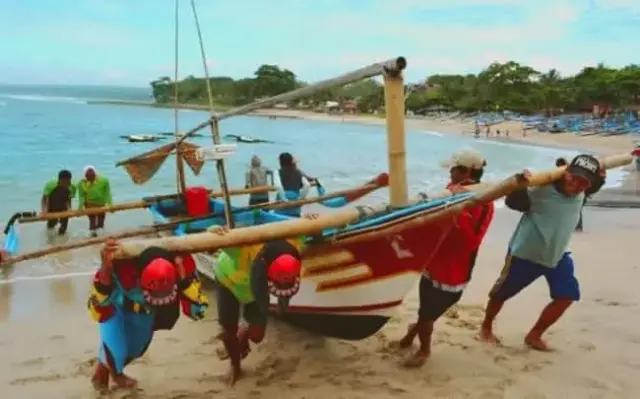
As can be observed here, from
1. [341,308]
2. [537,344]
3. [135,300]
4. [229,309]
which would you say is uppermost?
[135,300]

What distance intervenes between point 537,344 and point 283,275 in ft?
7.94

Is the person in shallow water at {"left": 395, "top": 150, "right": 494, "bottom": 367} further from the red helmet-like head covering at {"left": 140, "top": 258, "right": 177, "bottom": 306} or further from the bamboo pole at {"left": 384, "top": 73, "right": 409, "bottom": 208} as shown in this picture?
the red helmet-like head covering at {"left": 140, "top": 258, "right": 177, "bottom": 306}

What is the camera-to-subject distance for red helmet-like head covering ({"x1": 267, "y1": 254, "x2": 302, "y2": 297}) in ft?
13.0

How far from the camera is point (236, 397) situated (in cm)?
461

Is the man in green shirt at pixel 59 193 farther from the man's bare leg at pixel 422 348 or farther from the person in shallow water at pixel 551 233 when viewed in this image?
the person in shallow water at pixel 551 233

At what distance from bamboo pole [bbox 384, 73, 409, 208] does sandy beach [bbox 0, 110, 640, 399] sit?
4.07ft

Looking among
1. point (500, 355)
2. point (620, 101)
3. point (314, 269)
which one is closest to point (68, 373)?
point (314, 269)

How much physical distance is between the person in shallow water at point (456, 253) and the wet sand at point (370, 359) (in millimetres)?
494

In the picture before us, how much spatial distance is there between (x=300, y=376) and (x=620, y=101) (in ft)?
201

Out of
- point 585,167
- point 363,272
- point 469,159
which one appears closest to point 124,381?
point 363,272

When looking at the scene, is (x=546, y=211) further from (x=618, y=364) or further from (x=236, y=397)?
(x=236, y=397)

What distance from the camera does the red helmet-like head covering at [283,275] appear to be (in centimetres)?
396

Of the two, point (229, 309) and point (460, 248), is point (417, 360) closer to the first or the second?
point (460, 248)

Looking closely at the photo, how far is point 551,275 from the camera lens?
5223 mm
